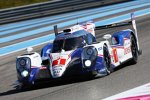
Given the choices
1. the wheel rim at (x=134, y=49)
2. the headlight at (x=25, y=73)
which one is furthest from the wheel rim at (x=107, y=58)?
the headlight at (x=25, y=73)

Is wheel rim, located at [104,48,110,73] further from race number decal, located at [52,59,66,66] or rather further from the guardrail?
the guardrail

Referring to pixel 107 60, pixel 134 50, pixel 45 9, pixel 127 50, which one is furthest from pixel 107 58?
pixel 45 9

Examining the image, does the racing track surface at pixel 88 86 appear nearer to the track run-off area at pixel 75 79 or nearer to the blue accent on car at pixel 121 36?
the track run-off area at pixel 75 79

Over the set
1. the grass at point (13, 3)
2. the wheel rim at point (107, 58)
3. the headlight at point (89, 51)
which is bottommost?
the wheel rim at point (107, 58)

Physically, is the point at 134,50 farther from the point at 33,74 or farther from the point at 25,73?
the point at 25,73

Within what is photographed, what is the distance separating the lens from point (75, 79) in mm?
10602

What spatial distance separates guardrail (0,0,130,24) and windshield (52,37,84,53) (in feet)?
55.1

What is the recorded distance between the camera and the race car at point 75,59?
32.7 ft

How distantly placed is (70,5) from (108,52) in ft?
61.6

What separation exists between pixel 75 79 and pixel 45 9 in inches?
731

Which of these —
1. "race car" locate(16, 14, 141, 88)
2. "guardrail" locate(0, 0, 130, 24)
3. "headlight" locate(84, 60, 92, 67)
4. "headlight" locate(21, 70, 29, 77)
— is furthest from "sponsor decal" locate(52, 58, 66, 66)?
"guardrail" locate(0, 0, 130, 24)

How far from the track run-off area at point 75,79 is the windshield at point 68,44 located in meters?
0.76

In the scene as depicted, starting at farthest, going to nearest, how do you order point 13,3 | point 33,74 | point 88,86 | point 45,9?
point 13,3
point 45,9
point 33,74
point 88,86

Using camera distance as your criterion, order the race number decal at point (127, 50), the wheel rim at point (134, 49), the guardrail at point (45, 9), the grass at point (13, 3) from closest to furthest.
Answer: the race number decal at point (127, 50)
the wheel rim at point (134, 49)
the guardrail at point (45, 9)
the grass at point (13, 3)
